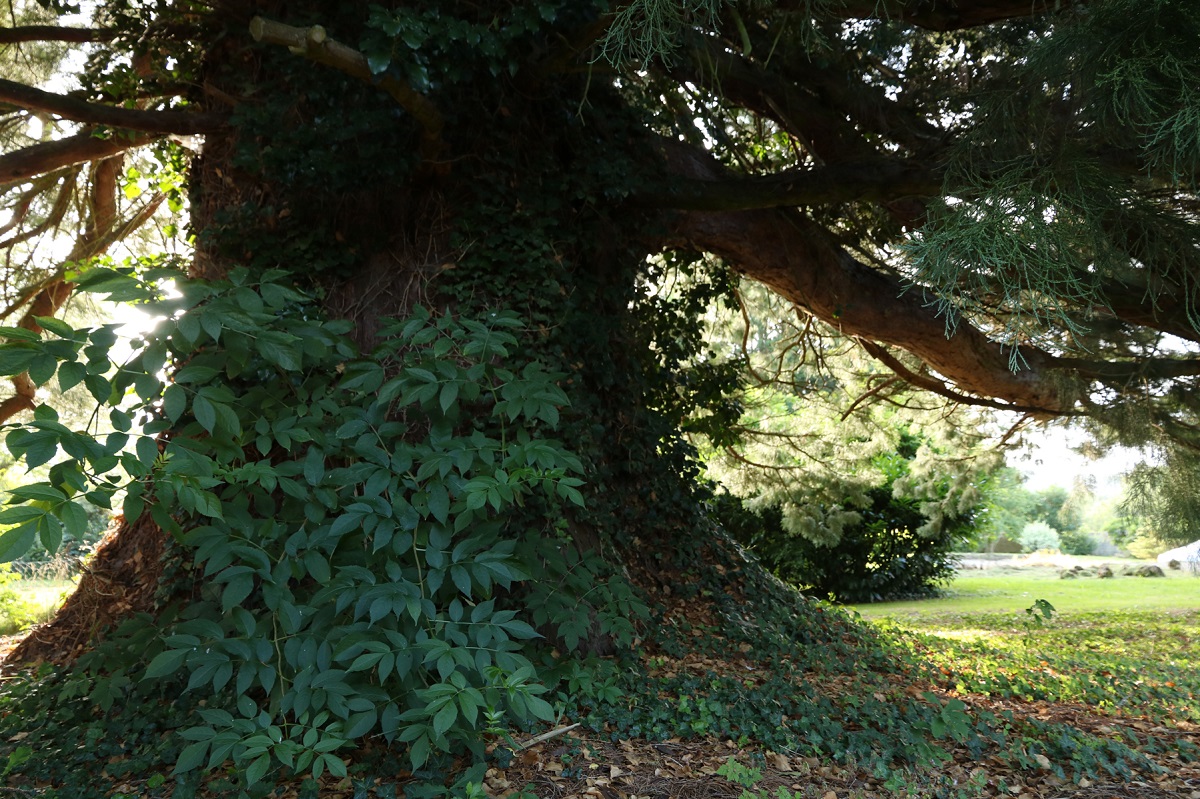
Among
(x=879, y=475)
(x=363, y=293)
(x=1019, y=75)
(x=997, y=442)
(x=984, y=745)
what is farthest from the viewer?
(x=879, y=475)

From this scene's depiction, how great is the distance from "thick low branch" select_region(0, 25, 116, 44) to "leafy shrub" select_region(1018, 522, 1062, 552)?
2917cm

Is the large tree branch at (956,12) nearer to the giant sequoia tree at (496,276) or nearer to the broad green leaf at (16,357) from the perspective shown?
the giant sequoia tree at (496,276)

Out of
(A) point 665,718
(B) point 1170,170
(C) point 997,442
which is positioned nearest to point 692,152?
(B) point 1170,170

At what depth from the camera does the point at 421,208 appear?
5.14 meters

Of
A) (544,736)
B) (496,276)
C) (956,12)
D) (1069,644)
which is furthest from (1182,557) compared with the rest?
(544,736)

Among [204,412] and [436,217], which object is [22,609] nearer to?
[436,217]

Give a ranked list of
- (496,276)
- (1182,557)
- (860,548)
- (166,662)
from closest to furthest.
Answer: (166,662), (496,276), (860,548), (1182,557)

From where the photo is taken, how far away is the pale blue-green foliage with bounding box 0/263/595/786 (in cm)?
259

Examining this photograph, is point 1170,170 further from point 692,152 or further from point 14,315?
point 14,315

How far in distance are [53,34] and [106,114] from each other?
1.22 metres

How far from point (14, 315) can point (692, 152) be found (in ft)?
20.1

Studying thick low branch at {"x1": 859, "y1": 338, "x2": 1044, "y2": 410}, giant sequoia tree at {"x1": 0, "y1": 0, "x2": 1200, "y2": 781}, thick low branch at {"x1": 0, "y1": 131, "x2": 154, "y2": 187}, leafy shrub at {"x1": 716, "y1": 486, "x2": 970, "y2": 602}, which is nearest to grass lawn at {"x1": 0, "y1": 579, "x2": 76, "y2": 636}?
giant sequoia tree at {"x1": 0, "y1": 0, "x2": 1200, "y2": 781}

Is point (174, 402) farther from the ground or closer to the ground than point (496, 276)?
closer to the ground

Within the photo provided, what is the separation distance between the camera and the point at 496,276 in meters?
4.92
